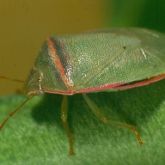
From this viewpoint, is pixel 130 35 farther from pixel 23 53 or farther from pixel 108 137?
pixel 23 53

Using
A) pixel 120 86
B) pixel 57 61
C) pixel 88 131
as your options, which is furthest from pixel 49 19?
pixel 88 131

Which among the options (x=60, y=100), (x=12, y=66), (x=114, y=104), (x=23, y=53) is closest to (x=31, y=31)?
(x=23, y=53)

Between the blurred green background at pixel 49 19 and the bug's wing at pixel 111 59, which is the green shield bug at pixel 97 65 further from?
the blurred green background at pixel 49 19

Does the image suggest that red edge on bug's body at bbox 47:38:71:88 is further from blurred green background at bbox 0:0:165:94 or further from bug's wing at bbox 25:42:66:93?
blurred green background at bbox 0:0:165:94

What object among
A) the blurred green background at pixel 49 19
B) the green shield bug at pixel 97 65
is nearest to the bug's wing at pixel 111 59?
the green shield bug at pixel 97 65

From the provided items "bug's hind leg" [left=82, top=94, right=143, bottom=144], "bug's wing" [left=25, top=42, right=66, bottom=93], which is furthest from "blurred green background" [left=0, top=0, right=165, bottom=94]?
"bug's hind leg" [left=82, top=94, right=143, bottom=144]

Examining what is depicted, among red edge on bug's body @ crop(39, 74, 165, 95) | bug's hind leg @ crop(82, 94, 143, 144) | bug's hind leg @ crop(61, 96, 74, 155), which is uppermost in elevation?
red edge on bug's body @ crop(39, 74, 165, 95)
